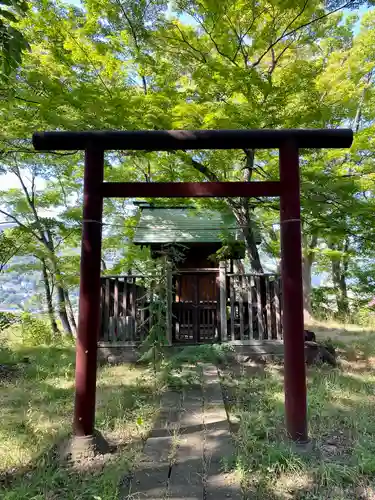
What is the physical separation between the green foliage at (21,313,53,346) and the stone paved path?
21.1 ft

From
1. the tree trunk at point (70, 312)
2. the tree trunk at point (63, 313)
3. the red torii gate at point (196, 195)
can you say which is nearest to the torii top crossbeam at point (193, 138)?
the red torii gate at point (196, 195)

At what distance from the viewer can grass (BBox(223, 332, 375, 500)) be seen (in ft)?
9.25

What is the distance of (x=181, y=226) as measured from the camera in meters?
9.93

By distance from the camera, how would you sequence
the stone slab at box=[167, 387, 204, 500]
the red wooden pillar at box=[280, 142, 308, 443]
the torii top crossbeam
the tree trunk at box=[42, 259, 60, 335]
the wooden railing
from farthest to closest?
the tree trunk at box=[42, 259, 60, 335]
the wooden railing
the torii top crossbeam
the red wooden pillar at box=[280, 142, 308, 443]
the stone slab at box=[167, 387, 204, 500]

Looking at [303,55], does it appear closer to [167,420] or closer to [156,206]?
[156,206]

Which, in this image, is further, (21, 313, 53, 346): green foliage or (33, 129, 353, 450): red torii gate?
(21, 313, 53, 346): green foliage

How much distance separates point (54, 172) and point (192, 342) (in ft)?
24.7

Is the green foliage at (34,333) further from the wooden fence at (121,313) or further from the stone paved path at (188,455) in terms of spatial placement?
the stone paved path at (188,455)

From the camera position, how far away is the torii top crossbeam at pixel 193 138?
3.63m

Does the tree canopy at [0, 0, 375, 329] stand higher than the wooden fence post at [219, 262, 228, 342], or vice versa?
the tree canopy at [0, 0, 375, 329]

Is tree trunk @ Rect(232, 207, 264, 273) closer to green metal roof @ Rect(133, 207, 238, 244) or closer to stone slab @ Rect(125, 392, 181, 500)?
green metal roof @ Rect(133, 207, 238, 244)

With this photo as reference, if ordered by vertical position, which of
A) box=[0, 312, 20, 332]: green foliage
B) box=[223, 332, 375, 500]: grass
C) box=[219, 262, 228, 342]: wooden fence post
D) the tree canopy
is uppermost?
the tree canopy

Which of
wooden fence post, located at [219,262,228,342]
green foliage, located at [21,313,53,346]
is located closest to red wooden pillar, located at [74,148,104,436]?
wooden fence post, located at [219,262,228,342]

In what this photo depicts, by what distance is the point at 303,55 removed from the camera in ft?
25.0
